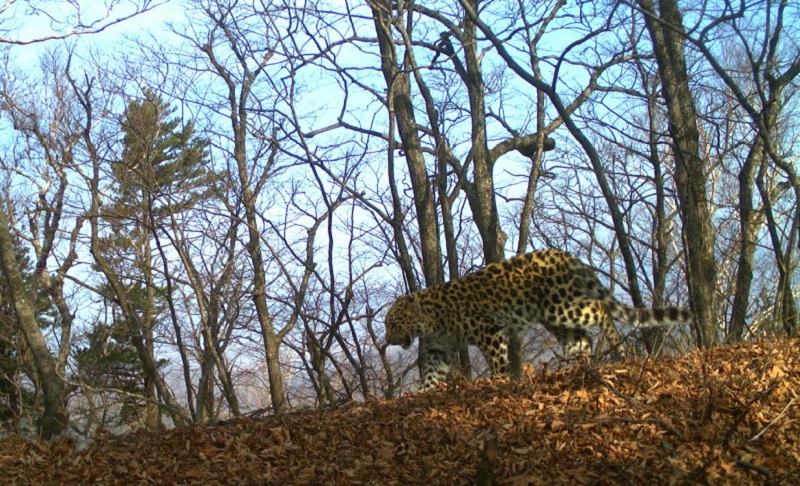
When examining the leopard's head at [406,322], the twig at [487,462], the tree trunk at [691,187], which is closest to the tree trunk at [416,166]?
the leopard's head at [406,322]

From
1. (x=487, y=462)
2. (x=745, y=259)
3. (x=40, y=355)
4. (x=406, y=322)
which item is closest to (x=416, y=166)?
(x=406, y=322)

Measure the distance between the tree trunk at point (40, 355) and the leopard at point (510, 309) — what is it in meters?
4.81

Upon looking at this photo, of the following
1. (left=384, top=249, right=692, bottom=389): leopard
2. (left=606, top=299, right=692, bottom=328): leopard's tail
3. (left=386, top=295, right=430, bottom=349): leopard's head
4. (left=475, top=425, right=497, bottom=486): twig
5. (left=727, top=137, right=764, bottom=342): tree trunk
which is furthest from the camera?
(left=727, top=137, right=764, bottom=342): tree trunk

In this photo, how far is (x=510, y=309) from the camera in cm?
1121

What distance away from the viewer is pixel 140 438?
300 inches

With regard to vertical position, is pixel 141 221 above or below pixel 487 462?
above

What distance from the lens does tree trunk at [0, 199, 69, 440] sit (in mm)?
8727

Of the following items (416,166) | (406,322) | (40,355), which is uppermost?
(416,166)

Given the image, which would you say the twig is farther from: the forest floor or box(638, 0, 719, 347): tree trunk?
box(638, 0, 719, 347): tree trunk

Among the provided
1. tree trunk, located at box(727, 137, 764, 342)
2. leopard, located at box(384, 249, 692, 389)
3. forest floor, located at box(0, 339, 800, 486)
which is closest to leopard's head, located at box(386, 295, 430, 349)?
leopard, located at box(384, 249, 692, 389)

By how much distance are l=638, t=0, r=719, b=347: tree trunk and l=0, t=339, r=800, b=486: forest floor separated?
Answer: 222 cm

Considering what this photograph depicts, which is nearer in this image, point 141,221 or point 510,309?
point 510,309

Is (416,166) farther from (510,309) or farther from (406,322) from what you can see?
(510,309)

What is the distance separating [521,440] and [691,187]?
5.75 meters
